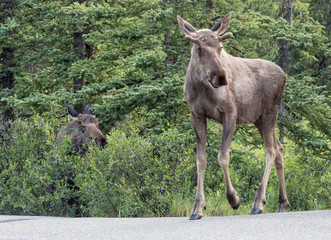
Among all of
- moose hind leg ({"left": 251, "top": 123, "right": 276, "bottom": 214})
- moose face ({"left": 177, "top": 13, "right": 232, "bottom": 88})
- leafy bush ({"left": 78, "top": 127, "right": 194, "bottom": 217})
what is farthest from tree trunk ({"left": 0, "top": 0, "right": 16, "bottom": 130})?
moose face ({"left": 177, "top": 13, "right": 232, "bottom": 88})

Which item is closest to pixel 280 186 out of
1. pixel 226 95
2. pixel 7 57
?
pixel 226 95

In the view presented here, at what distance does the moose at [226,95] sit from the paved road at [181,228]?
721 mm

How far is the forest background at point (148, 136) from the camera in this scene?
1015 centimetres

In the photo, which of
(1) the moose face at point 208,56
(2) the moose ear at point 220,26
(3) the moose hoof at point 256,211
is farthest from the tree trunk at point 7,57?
(3) the moose hoof at point 256,211

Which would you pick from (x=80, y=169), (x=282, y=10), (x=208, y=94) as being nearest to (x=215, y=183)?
(x=80, y=169)

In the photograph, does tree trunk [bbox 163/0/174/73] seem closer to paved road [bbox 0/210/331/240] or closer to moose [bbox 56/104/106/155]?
moose [bbox 56/104/106/155]

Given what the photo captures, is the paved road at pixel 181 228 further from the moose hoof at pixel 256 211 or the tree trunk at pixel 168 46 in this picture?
the tree trunk at pixel 168 46

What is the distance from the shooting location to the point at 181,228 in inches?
266

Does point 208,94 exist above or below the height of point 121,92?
above

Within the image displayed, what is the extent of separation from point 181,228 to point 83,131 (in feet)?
20.8

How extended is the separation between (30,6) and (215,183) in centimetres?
884

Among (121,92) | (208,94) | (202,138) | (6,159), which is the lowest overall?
(6,159)

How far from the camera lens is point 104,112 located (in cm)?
1331

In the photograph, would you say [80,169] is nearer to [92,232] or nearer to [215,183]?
[215,183]
